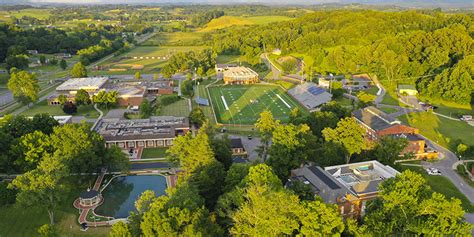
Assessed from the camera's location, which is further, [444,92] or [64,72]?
[64,72]

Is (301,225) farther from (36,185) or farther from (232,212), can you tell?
(36,185)

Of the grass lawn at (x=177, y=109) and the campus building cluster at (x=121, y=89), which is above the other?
the campus building cluster at (x=121, y=89)

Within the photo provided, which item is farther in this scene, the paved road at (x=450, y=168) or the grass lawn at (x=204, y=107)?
the grass lawn at (x=204, y=107)

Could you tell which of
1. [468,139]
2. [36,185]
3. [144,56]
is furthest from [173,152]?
[144,56]

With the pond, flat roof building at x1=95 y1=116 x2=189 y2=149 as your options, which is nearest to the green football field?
flat roof building at x1=95 y1=116 x2=189 y2=149

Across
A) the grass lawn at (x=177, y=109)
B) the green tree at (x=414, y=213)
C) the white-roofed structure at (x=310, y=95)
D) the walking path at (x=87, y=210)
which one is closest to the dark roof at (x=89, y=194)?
the walking path at (x=87, y=210)

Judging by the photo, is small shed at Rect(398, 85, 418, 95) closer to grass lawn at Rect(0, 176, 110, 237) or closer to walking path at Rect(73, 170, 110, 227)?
walking path at Rect(73, 170, 110, 227)

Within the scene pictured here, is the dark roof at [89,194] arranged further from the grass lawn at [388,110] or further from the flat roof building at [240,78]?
the flat roof building at [240,78]
